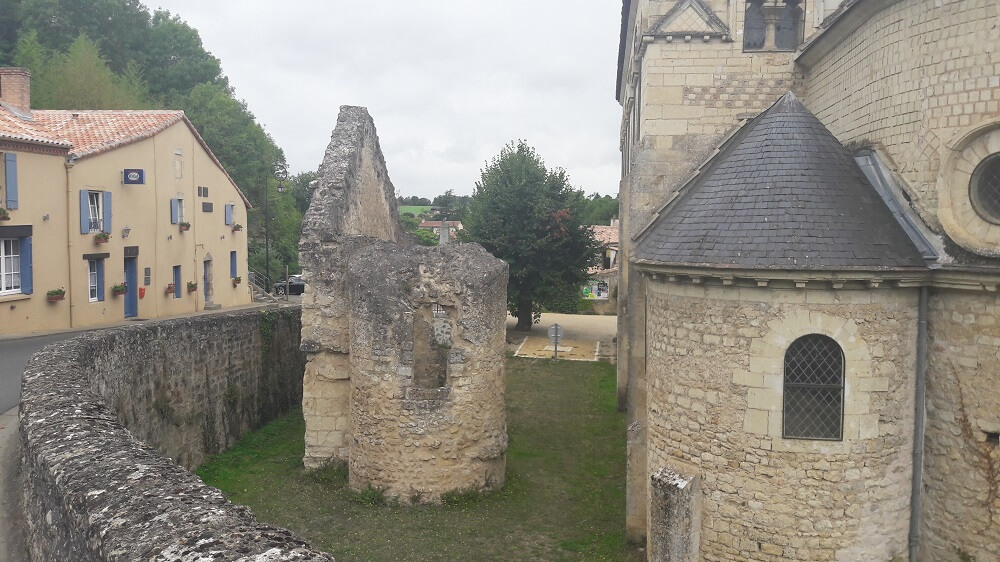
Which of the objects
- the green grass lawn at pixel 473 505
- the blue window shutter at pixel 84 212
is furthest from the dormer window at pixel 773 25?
the blue window shutter at pixel 84 212

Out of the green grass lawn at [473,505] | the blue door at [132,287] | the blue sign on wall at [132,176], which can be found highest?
the blue sign on wall at [132,176]

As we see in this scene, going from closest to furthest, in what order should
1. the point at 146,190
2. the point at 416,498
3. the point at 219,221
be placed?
1. the point at 416,498
2. the point at 146,190
3. the point at 219,221

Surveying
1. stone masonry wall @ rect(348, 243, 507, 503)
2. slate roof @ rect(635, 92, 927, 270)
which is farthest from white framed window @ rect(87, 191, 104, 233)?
slate roof @ rect(635, 92, 927, 270)

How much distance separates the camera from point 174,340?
11.3m

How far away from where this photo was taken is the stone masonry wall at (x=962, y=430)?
687cm

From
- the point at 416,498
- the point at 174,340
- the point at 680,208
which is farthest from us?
the point at 174,340

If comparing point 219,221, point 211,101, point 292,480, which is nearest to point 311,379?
point 292,480

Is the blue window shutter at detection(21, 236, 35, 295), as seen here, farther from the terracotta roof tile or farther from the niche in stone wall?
the niche in stone wall

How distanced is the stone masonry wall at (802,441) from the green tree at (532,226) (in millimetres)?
17881

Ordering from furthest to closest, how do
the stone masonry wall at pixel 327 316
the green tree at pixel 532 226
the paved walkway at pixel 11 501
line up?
the green tree at pixel 532 226 < the stone masonry wall at pixel 327 316 < the paved walkway at pixel 11 501

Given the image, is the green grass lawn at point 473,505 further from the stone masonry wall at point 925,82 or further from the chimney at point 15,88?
the chimney at point 15,88

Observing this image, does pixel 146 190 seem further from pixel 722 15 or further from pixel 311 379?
pixel 722 15

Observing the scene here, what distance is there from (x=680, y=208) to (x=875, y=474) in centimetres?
384

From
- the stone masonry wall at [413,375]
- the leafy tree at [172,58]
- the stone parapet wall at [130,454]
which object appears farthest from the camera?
the leafy tree at [172,58]
